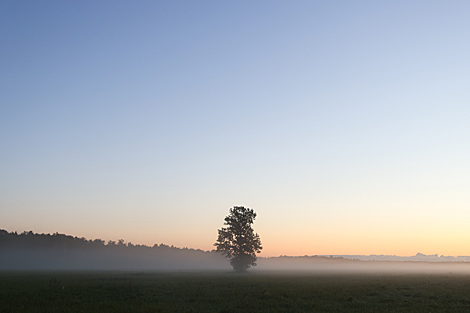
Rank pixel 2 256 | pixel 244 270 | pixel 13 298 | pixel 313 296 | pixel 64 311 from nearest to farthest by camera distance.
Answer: pixel 64 311 → pixel 13 298 → pixel 313 296 → pixel 244 270 → pixel 2 256

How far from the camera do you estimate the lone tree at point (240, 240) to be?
89.6m

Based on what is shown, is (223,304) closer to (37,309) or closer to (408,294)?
(37,309)

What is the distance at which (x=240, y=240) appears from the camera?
293 feet

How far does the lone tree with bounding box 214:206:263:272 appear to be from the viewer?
3529 inches

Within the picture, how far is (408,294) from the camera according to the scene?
30719 mm

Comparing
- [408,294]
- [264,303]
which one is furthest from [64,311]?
[408,294]

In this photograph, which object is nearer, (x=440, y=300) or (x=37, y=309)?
(x=37, y=309)

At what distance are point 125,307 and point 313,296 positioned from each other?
16138 millimetres

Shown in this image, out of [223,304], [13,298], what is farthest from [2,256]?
[223,304]

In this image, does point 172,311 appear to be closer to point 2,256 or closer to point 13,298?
point 13,298

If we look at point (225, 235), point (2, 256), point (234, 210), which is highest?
point (234, 210)

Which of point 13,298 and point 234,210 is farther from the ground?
point 234,210

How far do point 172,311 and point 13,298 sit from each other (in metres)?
15.1

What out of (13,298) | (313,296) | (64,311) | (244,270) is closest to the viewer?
(64,311)
